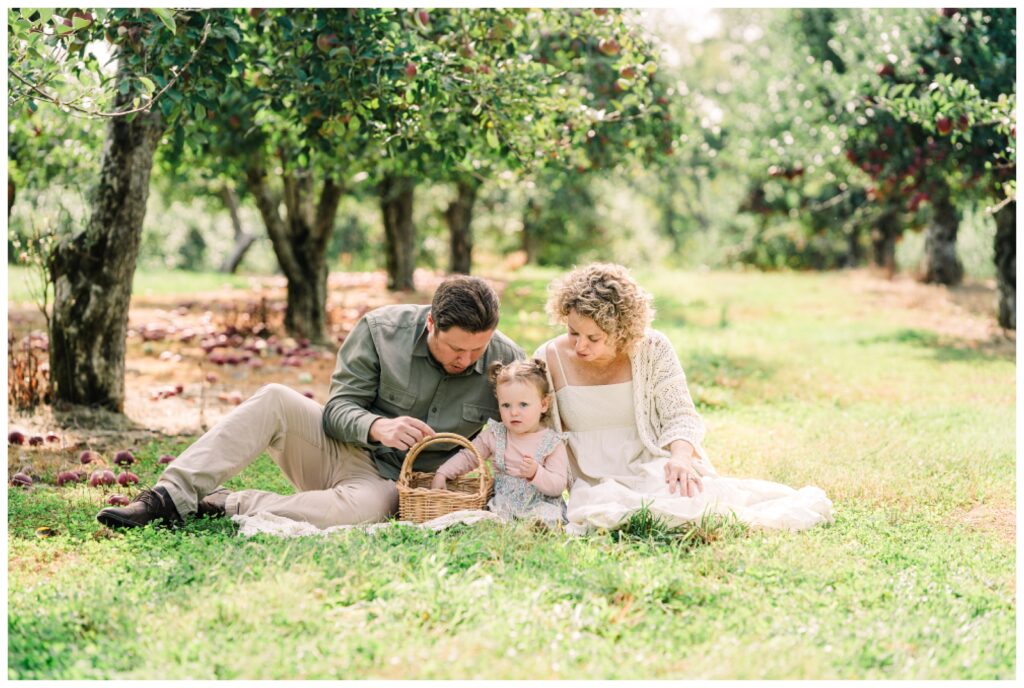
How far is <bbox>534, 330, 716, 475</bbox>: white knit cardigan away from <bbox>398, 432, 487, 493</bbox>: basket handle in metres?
0.62

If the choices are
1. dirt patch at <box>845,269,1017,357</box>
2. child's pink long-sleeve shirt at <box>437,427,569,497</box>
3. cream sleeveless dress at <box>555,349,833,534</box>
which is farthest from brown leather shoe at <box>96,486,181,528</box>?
dirt patch at <box>845,269,1017,357</box>

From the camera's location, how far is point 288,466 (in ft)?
16.4

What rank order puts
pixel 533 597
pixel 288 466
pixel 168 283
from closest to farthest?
pixel 533 597, pixel 288 466, pixel 168 283

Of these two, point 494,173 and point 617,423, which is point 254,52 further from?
point 617,423

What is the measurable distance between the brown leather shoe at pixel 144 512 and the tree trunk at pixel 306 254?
248 inches

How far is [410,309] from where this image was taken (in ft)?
17.0

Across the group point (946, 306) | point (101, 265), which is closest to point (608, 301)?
point (101, 265)

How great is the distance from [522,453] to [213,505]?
4.82 feet

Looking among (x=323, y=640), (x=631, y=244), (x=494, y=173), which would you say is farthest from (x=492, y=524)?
(x=631, y=244)

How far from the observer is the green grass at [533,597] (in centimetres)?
324

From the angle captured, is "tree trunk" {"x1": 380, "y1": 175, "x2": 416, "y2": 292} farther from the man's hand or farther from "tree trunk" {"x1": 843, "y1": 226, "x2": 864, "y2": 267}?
"tree trunk" {"x1": 843, "y1": 226, "x2": 864, "y2": 267}

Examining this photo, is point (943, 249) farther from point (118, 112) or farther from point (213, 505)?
point (213, 505)

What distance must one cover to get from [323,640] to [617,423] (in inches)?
88.7

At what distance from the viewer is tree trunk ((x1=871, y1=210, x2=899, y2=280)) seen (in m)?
21.2
